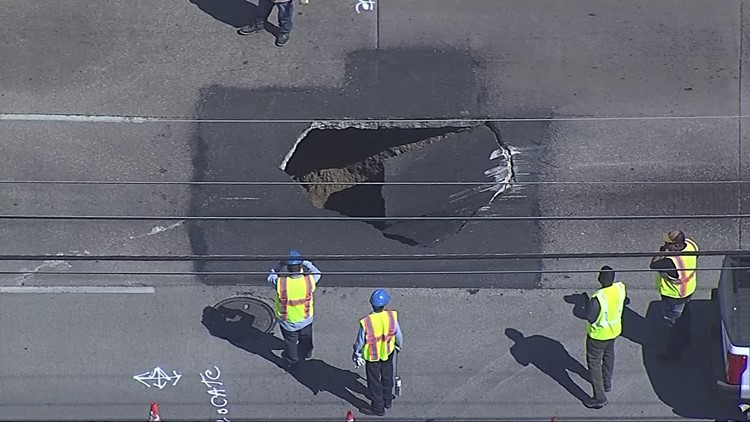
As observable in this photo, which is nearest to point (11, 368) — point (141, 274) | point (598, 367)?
point (141, 274)

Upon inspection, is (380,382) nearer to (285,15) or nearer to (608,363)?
(608,363)

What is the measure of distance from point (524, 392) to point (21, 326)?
6.12 meters

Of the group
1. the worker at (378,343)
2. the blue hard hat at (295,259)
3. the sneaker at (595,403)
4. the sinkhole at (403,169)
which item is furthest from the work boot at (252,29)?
the sneaker at (595,403)

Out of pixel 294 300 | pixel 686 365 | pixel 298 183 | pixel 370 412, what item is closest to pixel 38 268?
pixel 298 183

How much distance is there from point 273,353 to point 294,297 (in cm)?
152

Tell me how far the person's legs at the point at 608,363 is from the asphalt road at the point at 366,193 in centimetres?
34

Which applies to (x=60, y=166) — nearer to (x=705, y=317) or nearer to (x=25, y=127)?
(x=25, y=127)

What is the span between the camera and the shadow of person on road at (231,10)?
16500mm

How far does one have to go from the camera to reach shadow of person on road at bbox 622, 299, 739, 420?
13.2 metres

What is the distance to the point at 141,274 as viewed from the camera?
46.7 ft

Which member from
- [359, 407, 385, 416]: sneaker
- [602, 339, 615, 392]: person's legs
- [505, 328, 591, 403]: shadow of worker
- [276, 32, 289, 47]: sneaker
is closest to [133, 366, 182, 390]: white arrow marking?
[359, 407, 385, 416]: sneaker

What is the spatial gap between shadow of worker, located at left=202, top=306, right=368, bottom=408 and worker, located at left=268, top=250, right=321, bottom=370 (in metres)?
0.41

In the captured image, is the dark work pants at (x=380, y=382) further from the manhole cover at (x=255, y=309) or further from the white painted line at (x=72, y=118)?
the white painted line at (x=72, y=118)

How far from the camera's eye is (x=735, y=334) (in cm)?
Answer: 1248
